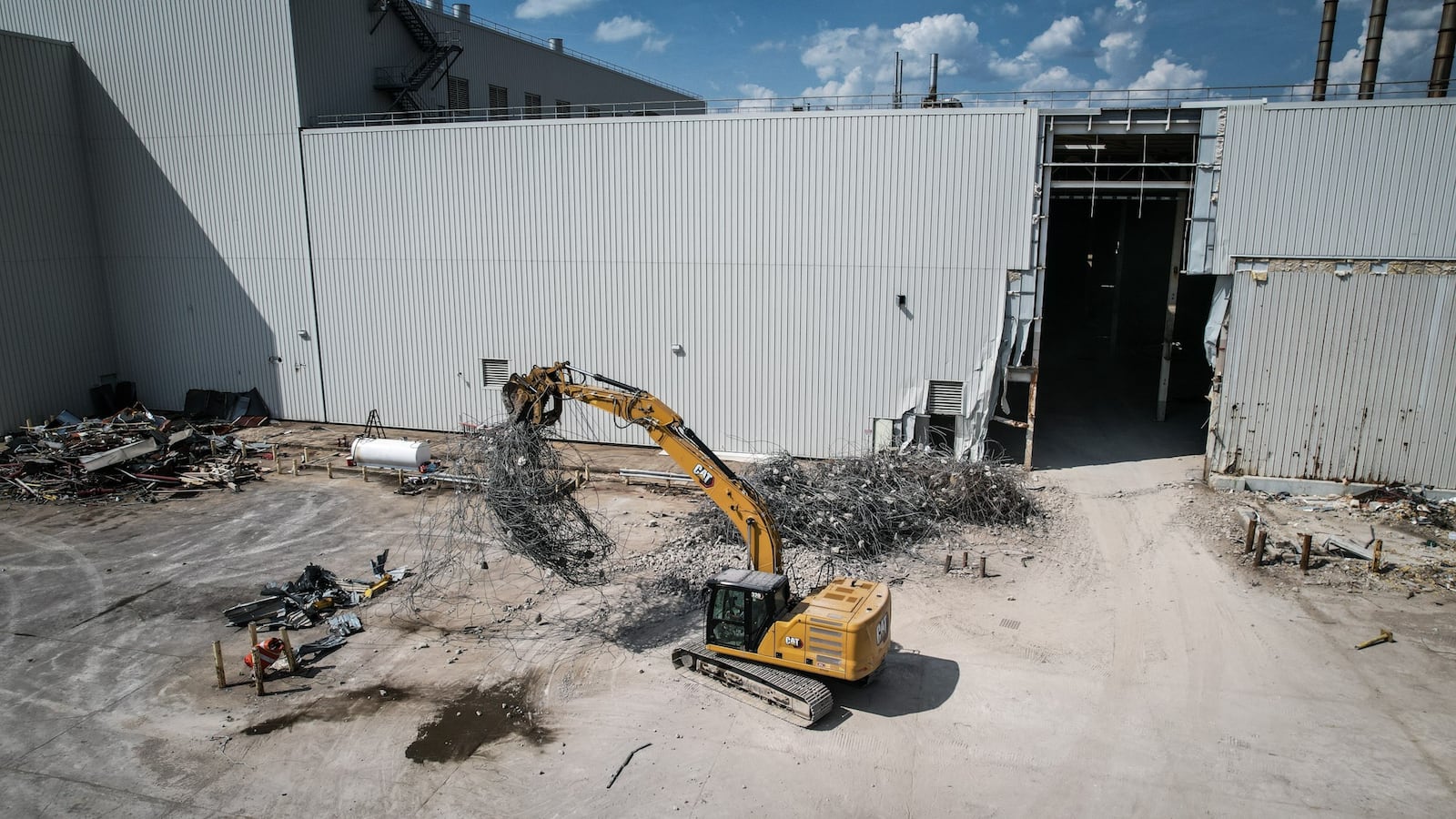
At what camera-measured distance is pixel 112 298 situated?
29.8 meters

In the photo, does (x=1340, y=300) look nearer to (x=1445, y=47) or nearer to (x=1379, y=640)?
(x=1445, y=47)

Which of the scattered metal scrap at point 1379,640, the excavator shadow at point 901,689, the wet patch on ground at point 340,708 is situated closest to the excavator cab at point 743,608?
the excavator shadow at point 901,689

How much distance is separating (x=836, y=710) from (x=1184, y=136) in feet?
59.2

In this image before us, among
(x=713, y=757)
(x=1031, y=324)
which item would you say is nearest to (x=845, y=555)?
(x=713, y=757)

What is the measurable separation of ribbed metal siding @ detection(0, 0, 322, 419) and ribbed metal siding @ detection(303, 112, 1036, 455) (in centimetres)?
154

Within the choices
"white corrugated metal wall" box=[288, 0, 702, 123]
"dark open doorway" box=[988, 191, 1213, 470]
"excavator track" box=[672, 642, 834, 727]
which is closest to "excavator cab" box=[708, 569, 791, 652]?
"excavator track" box=[672, 642, 834, 727]

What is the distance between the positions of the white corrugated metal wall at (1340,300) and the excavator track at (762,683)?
14533 millimetres

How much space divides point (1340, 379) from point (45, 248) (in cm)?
3726

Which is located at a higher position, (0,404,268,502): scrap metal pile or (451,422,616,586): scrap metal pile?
(451,422,616,586): scrap metal pile

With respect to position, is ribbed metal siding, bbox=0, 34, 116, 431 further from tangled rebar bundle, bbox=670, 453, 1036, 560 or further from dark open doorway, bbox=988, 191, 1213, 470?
dark open doorway, bbox=988, 191, 1213, 470

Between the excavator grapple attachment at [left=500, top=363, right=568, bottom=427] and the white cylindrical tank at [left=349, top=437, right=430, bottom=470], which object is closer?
the excavator grapple attachment at [left=500, top=363, right=568, bottom=427]

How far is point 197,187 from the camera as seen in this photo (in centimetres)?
2845

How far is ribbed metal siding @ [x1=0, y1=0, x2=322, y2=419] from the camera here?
27266mm

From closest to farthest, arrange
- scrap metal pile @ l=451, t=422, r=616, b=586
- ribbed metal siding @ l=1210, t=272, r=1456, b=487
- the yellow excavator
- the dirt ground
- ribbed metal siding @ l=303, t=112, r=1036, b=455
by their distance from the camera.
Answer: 1. the dirt ground
2. the yellow excavator
3. scrap metal pile @ l=451, t=422, r=616, b=586
4. ribbed metal siding @ l=1210, t=272, r=1456, b=487
5. ribbed metal siding @ l=303, t=112, r=1036, b=455
